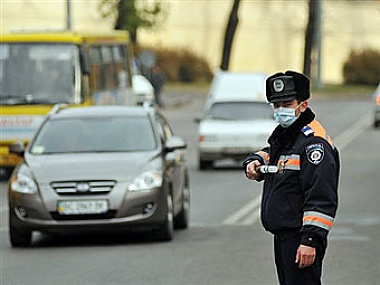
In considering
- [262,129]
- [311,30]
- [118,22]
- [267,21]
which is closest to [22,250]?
[262,129]

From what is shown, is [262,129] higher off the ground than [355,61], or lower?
higher

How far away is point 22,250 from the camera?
14.8m

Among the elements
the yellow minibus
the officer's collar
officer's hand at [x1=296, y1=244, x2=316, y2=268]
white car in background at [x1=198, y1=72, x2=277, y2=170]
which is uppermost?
the officer's collar

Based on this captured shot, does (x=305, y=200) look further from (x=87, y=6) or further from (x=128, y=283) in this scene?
(x=87, y=6)

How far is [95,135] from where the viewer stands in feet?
51.9

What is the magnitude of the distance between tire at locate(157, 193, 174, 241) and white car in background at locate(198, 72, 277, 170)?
12.5m

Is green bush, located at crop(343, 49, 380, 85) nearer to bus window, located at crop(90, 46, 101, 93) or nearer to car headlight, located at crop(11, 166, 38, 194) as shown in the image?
bus window, located at crop(90, 46, 101, 93)

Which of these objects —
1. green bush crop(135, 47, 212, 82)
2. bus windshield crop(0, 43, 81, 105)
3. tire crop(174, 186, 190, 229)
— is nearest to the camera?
tire crop(174, 186, 190, 229)

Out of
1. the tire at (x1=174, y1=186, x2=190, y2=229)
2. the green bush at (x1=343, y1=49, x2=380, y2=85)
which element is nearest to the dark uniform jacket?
the tire at (x1=174, y1=186, x2=190, y2=229)

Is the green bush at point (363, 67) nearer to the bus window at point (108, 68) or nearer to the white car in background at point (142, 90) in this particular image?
the white car in background at point (142, 90)

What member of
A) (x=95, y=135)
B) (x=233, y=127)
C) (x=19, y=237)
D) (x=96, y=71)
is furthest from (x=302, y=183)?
(x=96, y=71)

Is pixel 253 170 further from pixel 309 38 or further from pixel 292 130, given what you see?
pixel 309 38

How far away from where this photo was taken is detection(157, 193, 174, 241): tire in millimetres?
14906

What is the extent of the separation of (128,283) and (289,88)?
4870 millimetres
